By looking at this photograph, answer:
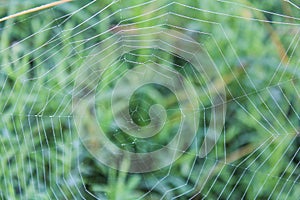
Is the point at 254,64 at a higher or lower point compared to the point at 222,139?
higher

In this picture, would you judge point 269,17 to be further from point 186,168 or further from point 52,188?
point 52,188

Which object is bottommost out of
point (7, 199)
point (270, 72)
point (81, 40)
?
point (7, 199)

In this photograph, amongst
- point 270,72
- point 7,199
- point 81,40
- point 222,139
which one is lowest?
point 7,199

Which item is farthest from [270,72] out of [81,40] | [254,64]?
[81,40]

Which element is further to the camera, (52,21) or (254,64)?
(52,21)

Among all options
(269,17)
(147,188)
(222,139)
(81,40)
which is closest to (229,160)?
(222,139)

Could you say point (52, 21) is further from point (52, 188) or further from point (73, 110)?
point (52, 188)
